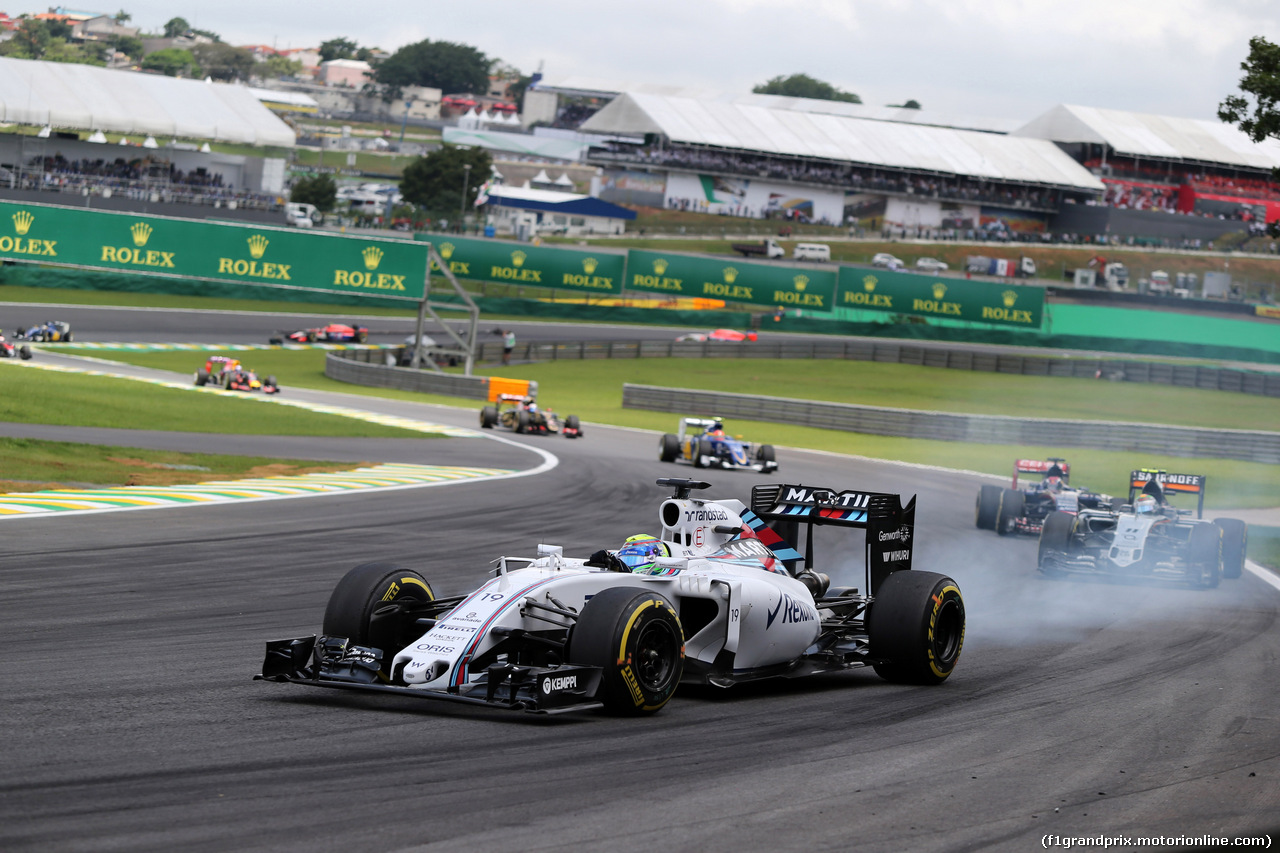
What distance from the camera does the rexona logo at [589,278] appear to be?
6556cm

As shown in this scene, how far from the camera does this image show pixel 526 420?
122 feet

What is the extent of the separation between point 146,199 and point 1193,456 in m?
57.5

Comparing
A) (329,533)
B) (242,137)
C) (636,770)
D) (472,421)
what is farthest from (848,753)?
(242,137)

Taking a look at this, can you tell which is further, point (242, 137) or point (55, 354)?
point (242, 137)

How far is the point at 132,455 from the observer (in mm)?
23078

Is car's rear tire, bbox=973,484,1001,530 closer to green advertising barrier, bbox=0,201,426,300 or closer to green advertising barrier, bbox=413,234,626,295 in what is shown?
green advertising barrier, bbox=0,201,426,300

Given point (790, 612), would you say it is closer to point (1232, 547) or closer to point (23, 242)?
point (1232, 547)

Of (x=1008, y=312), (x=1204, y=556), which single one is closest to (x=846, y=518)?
(x=1204, y=556)

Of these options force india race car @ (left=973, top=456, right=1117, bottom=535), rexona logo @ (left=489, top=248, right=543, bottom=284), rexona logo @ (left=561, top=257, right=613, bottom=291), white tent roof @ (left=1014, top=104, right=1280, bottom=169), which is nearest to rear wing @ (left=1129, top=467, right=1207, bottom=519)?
force india race car @ (left=973, top=456, right=1117, bottom=535)

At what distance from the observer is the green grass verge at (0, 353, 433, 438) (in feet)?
90.4

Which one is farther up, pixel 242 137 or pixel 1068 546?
pixel 242 137

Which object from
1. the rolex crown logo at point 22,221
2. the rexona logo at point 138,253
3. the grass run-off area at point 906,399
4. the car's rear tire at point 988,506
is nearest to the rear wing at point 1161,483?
the car's rear tire at point 988,506

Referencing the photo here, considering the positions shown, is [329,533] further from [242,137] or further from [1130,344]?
[242,137]

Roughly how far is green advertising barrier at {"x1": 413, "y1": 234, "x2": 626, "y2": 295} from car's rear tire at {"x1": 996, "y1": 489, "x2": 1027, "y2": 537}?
42.4m
